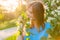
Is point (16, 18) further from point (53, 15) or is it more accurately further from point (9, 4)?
point (53, 15)

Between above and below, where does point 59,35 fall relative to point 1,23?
below

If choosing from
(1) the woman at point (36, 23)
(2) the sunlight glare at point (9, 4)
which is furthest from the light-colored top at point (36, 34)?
(2) the sunlight glare at point (9, 4)

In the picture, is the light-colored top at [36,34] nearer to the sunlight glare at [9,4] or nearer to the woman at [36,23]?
the woman at [36,23]

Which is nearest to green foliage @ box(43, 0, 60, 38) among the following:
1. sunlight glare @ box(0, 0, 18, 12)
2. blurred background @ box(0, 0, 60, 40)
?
blurred background @ box(0, 0, 60, 40)

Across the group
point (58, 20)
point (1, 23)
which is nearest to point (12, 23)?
point (1, 23)

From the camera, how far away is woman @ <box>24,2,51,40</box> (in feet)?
5.02

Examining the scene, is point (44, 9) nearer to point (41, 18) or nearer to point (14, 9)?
point (41, 18)

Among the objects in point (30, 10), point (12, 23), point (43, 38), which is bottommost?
Result: point (43, 38)

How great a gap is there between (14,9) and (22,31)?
0.19 metres

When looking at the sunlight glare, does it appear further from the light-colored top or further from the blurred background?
the light-colored top

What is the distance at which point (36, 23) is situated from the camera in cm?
156

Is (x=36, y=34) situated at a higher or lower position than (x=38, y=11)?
lower

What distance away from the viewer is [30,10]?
→ 1529 millimetres

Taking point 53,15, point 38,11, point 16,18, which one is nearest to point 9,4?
point 16,18
